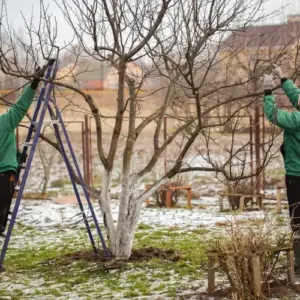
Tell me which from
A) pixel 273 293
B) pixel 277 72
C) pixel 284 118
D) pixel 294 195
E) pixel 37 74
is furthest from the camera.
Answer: pixel 37 74

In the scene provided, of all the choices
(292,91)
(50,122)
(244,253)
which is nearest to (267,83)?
(292,91)

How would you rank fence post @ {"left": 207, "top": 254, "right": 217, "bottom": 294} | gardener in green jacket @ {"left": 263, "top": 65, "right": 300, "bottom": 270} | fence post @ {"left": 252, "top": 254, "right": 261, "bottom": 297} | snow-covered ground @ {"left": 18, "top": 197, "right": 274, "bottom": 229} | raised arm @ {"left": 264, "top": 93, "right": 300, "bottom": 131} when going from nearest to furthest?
fence post @ {"left": 252, "top": 254, "right": 261, "bottom": 297} < fence post @ {"left": 207, "top": 254, "right": 217, "bottom": 294} < raised arm @ {"left": 264, "top": 93, "right": 300, "bottom": 131} < gardener in green jacket @ {"left": 263, "top": 65, "right": 300, "bottom": 270} < snow-covered ground @ {"left": 18, "top": 197, "right": 274, "bottom": 229}

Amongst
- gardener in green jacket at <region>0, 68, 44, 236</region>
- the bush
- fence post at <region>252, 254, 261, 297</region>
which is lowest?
fence post at <region>252, 254, 261, 297</region>

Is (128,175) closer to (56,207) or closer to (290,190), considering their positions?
(290,190)

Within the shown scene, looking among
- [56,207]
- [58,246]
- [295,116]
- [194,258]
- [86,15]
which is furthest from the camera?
[56,207]

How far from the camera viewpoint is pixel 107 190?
6.96 meters

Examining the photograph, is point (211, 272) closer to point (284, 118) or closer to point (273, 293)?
point (273, 293)

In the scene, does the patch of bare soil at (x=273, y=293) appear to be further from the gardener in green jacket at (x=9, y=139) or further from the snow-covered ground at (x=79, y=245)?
the gardener in green jacket at (x=9, y=139)

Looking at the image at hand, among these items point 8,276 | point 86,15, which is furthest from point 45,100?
point 8,276

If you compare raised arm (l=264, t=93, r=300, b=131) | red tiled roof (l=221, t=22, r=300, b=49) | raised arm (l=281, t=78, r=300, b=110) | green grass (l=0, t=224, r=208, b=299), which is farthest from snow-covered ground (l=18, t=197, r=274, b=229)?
raised arm (l=264, t=93, r=300, b=131)

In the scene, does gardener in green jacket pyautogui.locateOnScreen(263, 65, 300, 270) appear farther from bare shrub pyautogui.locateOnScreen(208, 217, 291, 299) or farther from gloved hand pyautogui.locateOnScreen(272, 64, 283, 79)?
bare shrub pyautogui.locateOnScreen(208, 217, 291, 299)

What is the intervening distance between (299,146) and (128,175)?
2.03 meters

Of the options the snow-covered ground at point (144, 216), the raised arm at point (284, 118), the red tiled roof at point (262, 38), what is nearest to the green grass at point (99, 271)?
the raised arm at point (284, 118)

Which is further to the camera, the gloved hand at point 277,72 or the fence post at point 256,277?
the gloved hand at point 277,72
